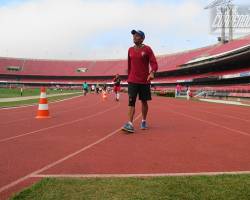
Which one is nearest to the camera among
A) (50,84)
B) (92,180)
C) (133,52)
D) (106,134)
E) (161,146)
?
(92,180)

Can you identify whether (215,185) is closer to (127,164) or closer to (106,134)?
(127,164)

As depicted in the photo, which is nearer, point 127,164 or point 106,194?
point 106,194

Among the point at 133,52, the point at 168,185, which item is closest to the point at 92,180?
the point at 168,185

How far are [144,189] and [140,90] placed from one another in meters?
4.83

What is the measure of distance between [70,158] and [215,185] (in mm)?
2208

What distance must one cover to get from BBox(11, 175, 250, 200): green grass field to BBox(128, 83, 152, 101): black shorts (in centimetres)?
431

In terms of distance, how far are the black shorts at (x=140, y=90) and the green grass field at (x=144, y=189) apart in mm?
4306

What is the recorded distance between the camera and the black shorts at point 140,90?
808 cm

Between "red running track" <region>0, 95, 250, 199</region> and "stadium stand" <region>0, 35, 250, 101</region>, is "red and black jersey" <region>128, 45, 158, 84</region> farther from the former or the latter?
"stadium stand" <region>0, 35, 250, 101</region>

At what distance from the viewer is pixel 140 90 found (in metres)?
8.14

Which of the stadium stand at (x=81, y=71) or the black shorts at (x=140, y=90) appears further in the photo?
the stadium stand at (x=81, y=71)

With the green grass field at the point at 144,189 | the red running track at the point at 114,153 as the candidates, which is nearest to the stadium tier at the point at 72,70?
the red running track at the point at 114,153

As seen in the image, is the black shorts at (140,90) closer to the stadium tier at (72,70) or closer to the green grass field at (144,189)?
the green grass field at (144,189)

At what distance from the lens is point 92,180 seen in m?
3.79
